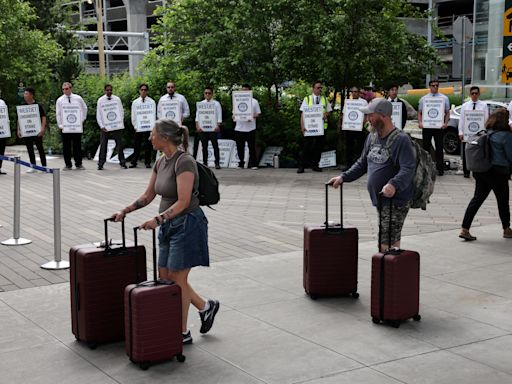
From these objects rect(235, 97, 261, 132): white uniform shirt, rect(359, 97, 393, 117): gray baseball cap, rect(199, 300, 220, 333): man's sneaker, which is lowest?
rect(199, 300, 220, 333): man's sneaker

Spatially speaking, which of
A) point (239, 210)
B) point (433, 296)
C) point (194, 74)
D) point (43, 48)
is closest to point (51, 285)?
point (433, 296)

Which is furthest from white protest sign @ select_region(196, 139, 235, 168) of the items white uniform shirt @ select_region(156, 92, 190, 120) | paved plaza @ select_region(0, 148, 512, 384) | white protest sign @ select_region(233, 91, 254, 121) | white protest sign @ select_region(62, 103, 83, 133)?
paved plaza @ select_region(0, 148, 512, 384)

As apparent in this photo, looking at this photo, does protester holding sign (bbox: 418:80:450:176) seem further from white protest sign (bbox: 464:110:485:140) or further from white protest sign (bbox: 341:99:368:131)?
white protest sign (bbox: 341:99:368:131)

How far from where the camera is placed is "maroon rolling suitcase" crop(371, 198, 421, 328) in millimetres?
6332

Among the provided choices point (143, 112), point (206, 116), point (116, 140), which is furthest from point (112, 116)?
point (206, 116)

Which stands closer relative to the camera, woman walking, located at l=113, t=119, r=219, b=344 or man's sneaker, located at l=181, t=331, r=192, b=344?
woman walking, located at l=113, t=119, r=219, b=344

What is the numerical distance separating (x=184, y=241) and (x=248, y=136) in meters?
12.3

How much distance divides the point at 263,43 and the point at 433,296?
12.0m

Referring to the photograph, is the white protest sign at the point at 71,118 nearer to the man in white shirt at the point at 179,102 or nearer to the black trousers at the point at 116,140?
the black trousers at the point at 116,140

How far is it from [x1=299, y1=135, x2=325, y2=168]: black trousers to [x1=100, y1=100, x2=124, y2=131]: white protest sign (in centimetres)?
432

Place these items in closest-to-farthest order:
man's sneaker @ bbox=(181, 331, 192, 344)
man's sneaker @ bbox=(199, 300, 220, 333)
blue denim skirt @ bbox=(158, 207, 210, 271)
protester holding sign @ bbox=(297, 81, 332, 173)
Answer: blue denim skirt @ bbox=(158, 207, 210, 271), man's sneaker @ bbox=(181, 331, 192, 344), man's sneaker @ bbox=(199, 300, 220, 333), protester holding sign @ bbox=(297, 81, 332, 173)

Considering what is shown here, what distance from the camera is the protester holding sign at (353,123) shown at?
17.1m

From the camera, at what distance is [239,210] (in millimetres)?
12438

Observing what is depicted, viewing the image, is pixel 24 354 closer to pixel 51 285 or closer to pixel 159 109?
pixel 51 285
